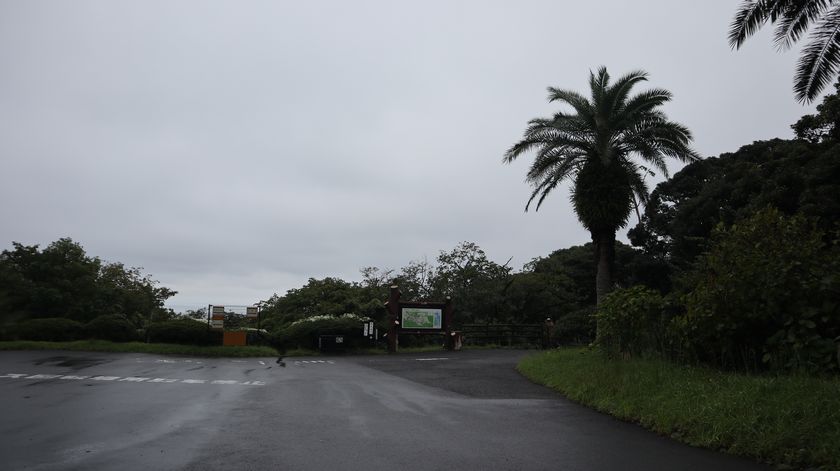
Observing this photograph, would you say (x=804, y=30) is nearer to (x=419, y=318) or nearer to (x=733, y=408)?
(x=733, y=408)

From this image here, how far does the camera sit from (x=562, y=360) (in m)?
15.2

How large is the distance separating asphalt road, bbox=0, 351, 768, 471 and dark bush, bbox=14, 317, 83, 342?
11633 millimetres

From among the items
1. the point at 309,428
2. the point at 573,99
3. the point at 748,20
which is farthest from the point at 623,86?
the point at 309,428

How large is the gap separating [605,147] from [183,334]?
787 inches

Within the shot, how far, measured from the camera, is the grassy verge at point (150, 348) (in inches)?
893

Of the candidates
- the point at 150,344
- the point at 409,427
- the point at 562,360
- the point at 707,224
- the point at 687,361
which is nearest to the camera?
the point at 409,427

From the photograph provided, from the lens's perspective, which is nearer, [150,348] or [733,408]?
[733,408]

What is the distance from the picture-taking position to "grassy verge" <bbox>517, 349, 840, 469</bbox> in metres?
5.73

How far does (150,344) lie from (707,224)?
3058 cm

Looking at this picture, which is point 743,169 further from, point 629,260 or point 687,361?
point 687,361

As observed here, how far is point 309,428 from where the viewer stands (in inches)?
307

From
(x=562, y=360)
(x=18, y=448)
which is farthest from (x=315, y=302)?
(x=18, y=448)

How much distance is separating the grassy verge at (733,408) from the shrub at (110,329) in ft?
73.0

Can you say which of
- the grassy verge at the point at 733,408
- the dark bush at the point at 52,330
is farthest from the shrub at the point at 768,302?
the dark bush at the point at 52,330
